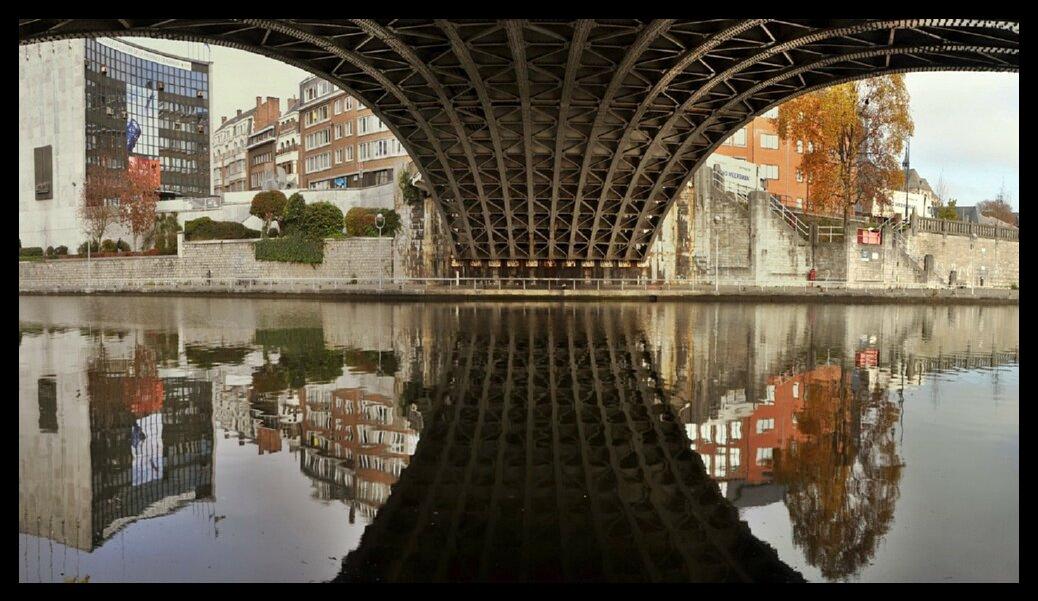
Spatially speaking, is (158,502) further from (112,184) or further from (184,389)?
(112,184)

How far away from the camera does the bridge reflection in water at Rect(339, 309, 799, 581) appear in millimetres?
6508

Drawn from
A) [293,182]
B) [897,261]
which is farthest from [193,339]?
[293,182]

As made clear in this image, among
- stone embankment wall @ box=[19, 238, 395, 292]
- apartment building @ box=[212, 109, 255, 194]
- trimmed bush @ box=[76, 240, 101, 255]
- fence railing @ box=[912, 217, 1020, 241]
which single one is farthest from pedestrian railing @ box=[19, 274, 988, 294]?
apartment building @ box=[212, 109, 255, 194]

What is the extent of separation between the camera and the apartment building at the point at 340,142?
7281 centimetres

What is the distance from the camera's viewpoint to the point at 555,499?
8219 mm

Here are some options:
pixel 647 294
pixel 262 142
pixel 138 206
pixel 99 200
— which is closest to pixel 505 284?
pixel 647 294

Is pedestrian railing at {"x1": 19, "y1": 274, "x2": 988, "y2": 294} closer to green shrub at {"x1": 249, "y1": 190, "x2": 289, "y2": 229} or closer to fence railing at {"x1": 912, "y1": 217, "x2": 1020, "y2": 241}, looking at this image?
fence railing at {"x1": 912, "y1": 217, "x2": 1020, "y2": 241}

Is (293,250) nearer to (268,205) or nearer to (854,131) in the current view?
(268,205)

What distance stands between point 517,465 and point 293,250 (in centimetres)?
4984

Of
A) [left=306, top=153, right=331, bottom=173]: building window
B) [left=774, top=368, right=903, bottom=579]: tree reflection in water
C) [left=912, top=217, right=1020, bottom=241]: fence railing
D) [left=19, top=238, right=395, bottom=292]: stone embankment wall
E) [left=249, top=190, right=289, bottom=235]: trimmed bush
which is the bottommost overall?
[left=774, top=368, right=903, bottom=579]: tree reflection in water

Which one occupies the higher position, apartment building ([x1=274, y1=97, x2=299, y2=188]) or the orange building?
apartment building ([x1=274, y1=97, x2=299, y2=188])

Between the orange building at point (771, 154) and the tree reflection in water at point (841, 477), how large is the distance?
5498 centimetres

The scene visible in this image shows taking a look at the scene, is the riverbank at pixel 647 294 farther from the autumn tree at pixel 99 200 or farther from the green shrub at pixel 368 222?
the autumn tree at pixel 99 200

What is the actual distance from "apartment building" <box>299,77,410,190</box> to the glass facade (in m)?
15.4
